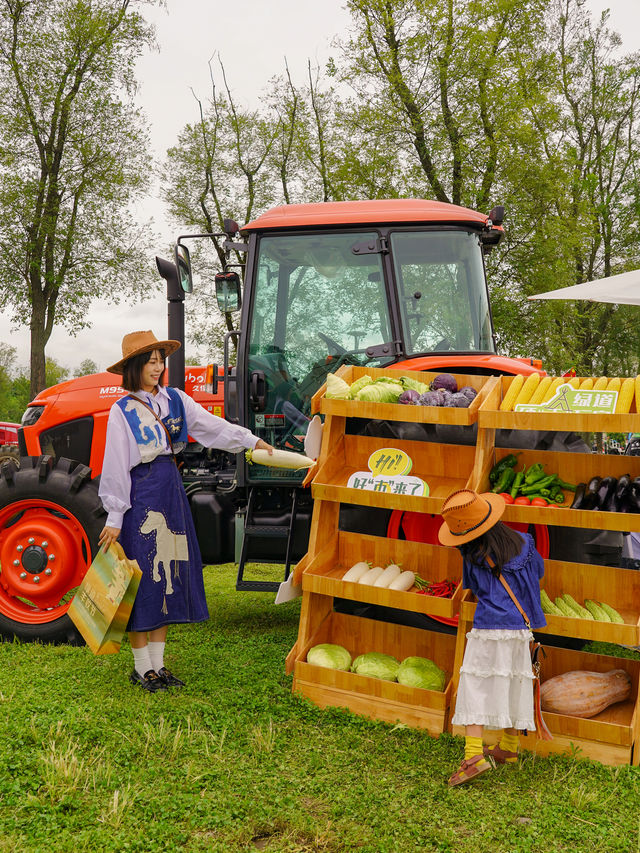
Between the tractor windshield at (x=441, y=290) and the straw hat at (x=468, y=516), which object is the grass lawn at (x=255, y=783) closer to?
the straw hat at (x=468, y=516)

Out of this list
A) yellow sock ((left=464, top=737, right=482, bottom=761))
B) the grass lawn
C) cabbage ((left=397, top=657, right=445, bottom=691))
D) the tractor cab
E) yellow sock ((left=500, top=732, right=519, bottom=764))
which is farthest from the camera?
the tractor cab

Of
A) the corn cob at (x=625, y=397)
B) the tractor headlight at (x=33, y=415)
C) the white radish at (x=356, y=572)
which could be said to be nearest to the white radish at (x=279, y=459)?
the white radish at (x=356, y=572)

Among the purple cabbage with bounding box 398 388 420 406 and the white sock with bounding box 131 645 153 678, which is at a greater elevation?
the purple cabbage with bounding box 398 388 420 406

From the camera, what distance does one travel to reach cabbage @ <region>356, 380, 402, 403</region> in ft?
13.1

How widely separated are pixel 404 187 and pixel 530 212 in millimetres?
2941

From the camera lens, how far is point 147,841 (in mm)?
2617

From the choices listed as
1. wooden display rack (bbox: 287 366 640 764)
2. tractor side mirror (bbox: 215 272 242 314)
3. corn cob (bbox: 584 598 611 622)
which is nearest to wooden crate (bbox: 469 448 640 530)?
wooden display rack (bbox: 287 366 640 764)

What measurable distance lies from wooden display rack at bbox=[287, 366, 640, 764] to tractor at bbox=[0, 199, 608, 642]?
1.88 ft

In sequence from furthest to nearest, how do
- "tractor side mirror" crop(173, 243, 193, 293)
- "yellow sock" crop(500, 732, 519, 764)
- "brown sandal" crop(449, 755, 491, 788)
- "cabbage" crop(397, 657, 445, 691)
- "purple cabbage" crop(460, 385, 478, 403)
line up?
"tractor side mirror" crop(173, 243, 193, 293) < "purple cabbage" crop(460, 385, 478, 403) < "cabbage" crop(397, 657, 445, 691) < "yellow sock" crop(500, 732, 519, 764) < "brown sandal" crop(449, 755, 491, 788)

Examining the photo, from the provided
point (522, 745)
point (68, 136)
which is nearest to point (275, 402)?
point (522, 745)

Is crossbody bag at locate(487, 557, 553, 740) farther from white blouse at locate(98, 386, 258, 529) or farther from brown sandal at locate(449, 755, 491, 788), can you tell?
white blouse at locate(98, 386, 258, 529)

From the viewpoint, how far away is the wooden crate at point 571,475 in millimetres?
3449

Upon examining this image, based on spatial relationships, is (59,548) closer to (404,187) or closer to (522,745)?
(522,745)

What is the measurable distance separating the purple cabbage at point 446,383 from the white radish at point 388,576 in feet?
3.41
